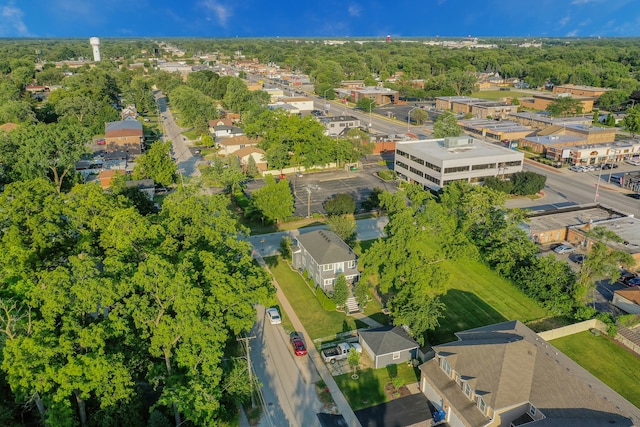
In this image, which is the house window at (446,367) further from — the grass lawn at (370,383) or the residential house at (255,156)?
the residential house at (255,156)

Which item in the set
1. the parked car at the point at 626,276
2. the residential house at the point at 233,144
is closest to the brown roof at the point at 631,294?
the parked car at the point at 626,276

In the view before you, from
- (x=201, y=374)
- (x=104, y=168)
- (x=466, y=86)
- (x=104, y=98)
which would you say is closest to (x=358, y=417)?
(x=201, y=374)

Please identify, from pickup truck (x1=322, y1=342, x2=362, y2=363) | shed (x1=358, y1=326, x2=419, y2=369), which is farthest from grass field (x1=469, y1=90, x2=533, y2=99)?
pickup truck (x1=322, y1=342, x2=362, y2=363)

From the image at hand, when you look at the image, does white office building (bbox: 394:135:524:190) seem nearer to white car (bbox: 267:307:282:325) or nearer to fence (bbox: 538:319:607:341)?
fence (bbox: 538:319:607:341)

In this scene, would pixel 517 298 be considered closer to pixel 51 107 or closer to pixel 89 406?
pixel 89 406

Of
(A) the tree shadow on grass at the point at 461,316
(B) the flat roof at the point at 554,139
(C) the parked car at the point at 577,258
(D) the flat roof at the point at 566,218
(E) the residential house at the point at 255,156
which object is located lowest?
(A) the tree shadow on grass at the point at 461,316

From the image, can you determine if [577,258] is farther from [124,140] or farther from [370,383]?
[124,140]

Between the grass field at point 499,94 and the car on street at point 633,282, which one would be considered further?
the grass field at point 499,94

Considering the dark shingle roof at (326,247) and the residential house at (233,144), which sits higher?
the residential house at (233,144)
